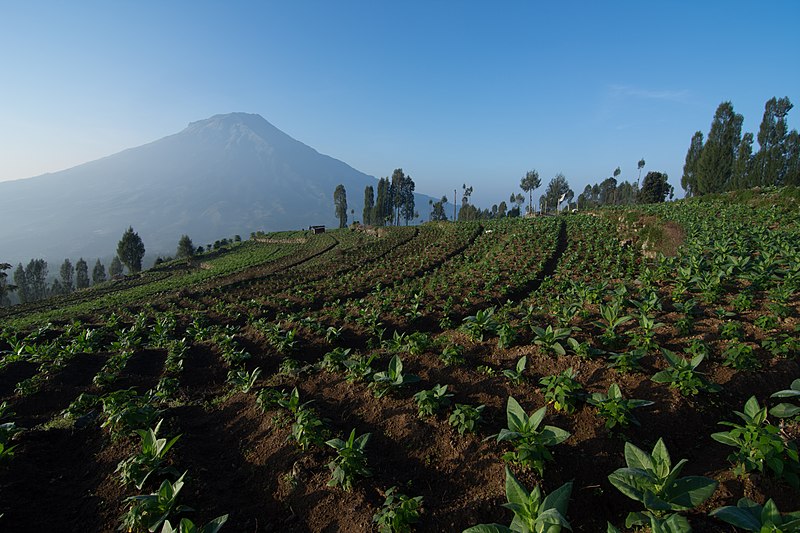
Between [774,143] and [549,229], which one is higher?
[774,143]

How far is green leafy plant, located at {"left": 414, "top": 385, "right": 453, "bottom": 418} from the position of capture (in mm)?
5734

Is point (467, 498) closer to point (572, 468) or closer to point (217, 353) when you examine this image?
point (572, 468)

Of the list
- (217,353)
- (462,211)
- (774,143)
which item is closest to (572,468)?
(217,353)

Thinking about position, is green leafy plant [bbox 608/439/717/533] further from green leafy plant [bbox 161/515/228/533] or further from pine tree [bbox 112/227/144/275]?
pine tree [bbox 112/227/144/275]

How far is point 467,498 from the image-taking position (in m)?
4.36

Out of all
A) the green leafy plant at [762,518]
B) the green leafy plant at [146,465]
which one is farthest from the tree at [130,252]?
the green leafy plant at [762,518]

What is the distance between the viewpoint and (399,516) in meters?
3.82

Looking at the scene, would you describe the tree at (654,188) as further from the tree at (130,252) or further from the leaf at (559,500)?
the tree at (130,252)

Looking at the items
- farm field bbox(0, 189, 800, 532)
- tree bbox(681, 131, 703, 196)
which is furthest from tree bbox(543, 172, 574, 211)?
farm field bbox(0, 189, 800, 532)

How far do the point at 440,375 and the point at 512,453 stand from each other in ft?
8.83

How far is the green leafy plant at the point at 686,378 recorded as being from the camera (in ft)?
17.8

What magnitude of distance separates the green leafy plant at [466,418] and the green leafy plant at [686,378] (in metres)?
3.06

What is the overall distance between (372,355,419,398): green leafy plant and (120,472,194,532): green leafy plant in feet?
10.9

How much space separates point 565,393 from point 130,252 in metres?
84.1
